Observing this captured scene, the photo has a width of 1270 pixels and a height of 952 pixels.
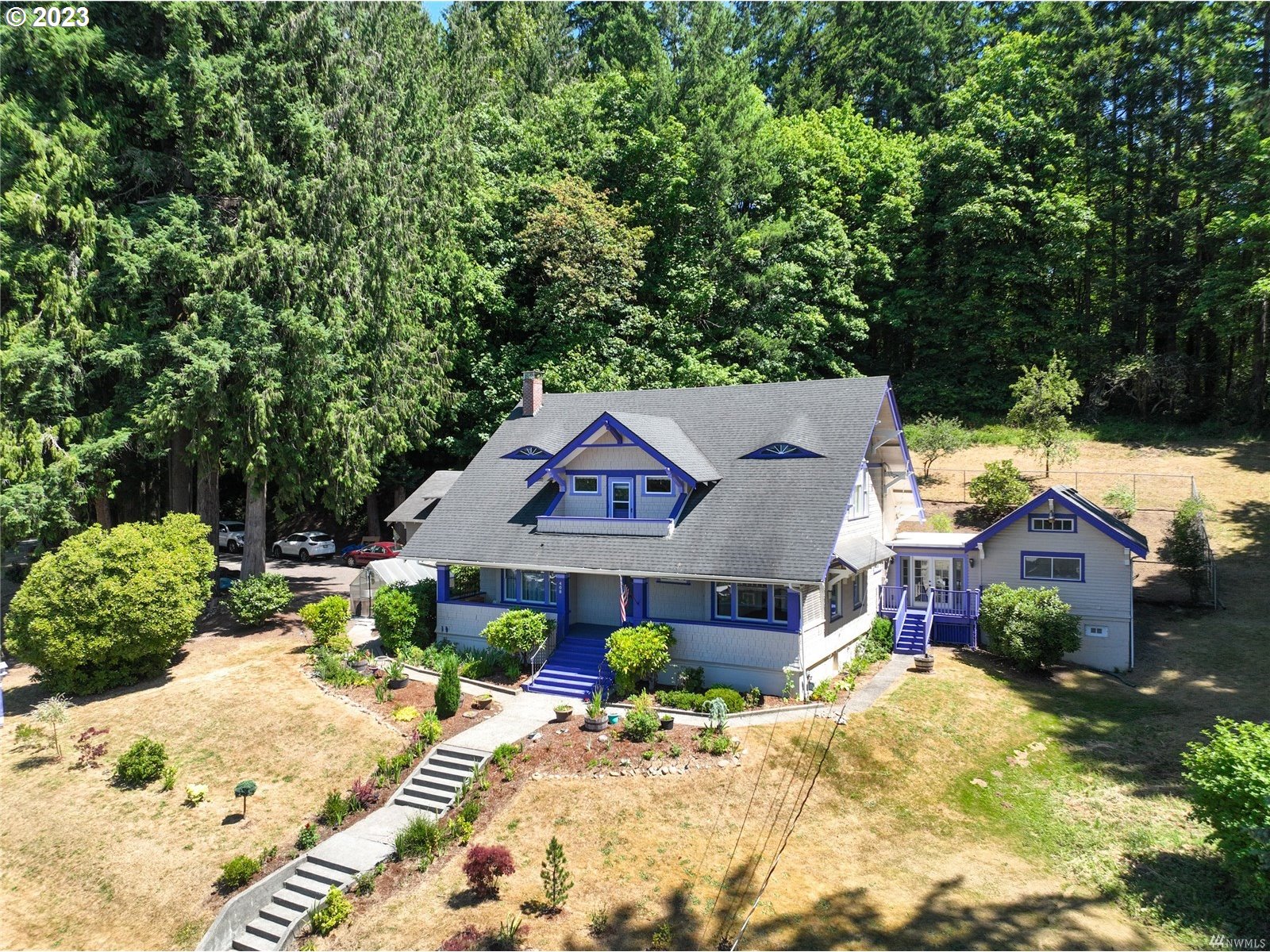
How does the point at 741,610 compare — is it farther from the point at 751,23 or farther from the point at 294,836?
the point at 751,23

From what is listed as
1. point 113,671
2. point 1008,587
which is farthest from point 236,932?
point 1008,587

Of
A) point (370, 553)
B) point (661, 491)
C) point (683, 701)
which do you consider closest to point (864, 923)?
point (683, 701)

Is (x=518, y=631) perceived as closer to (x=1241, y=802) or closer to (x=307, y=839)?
(x=307, y=839)

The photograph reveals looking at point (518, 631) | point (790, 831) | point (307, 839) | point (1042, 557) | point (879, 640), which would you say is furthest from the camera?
point (1042, 557)

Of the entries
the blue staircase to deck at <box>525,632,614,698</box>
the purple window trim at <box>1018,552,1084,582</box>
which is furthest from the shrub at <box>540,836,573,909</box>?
the purple window trim at <box>1018,552,1084,582</box>

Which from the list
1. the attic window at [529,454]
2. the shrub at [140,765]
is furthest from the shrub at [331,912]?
the attic window at [529,454]

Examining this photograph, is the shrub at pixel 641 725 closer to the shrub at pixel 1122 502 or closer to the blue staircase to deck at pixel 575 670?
the blue staircase to deck at pixel 575 670
